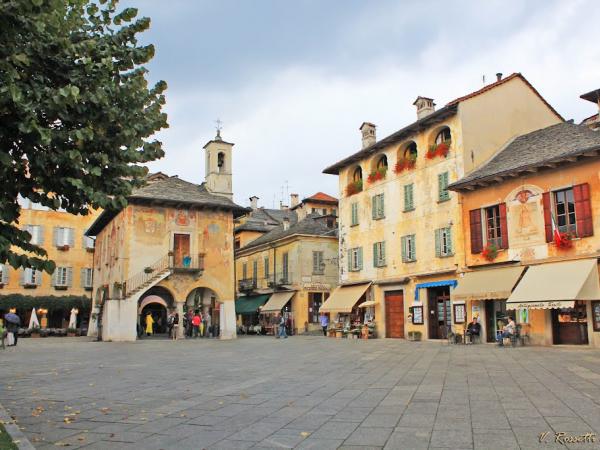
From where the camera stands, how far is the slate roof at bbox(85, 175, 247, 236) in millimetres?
34775

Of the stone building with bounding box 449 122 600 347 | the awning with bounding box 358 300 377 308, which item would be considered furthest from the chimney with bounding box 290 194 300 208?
the stone building with bounding box 449 122 600 347

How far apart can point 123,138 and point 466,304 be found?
72.8 ft

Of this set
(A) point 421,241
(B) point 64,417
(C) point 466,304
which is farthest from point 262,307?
(B) point 64,417

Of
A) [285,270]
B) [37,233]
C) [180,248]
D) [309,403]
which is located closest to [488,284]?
[309,403]

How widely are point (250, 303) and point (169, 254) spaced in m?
15.1

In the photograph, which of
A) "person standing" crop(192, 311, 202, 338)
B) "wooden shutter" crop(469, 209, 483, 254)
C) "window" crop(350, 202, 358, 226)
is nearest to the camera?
"wooden shutter" crop(469, 209, 483, 254)

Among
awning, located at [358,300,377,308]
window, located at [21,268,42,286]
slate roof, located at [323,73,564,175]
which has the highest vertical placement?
slate roof, located at [323,73,564,175]

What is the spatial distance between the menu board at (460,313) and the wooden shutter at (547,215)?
5.31 metres

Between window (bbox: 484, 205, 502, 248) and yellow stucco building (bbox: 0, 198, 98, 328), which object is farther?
yellow stucco building (bbox: 0, 198, 98, 328)

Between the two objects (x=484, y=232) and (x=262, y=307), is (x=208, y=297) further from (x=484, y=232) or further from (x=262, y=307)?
(x=484, y=232)

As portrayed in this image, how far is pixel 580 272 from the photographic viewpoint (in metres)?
22.2

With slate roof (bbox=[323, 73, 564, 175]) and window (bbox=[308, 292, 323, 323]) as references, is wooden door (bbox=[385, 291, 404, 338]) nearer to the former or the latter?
slate roof (bbox=[323, 73, 564, 175])

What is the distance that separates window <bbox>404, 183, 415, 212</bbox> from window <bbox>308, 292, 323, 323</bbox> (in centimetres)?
1323

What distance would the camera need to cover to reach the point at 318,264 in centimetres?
4375
